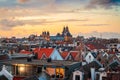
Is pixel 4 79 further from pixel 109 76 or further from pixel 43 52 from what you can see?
pixel 43 52

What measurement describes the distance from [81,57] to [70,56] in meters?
2.70

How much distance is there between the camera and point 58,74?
3759cm

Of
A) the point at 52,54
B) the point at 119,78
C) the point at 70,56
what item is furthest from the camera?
the point at 70,56

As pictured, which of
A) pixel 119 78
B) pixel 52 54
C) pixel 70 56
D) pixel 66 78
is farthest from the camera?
pixel 70 56

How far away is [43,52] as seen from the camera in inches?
2537

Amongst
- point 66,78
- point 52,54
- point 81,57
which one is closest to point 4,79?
point 66,78

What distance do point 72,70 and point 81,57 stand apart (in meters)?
27.8

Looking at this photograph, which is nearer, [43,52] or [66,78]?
→ [66,78]

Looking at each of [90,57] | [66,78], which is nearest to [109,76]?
[66,78]

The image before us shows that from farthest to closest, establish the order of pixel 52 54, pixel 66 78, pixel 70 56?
pixel 70 56 < pixel 52 54 < pixel 66 78

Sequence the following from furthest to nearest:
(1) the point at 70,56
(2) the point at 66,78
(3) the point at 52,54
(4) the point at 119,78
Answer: (1) the point at 70,56 → (3) the point at 52,54 → (2) the point at 66,78 → (4) the point at 119,78

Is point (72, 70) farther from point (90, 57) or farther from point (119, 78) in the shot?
point (90, 57)

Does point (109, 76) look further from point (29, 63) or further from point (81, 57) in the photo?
point (81, 57)

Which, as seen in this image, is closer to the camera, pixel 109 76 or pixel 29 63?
pixel 109 76
